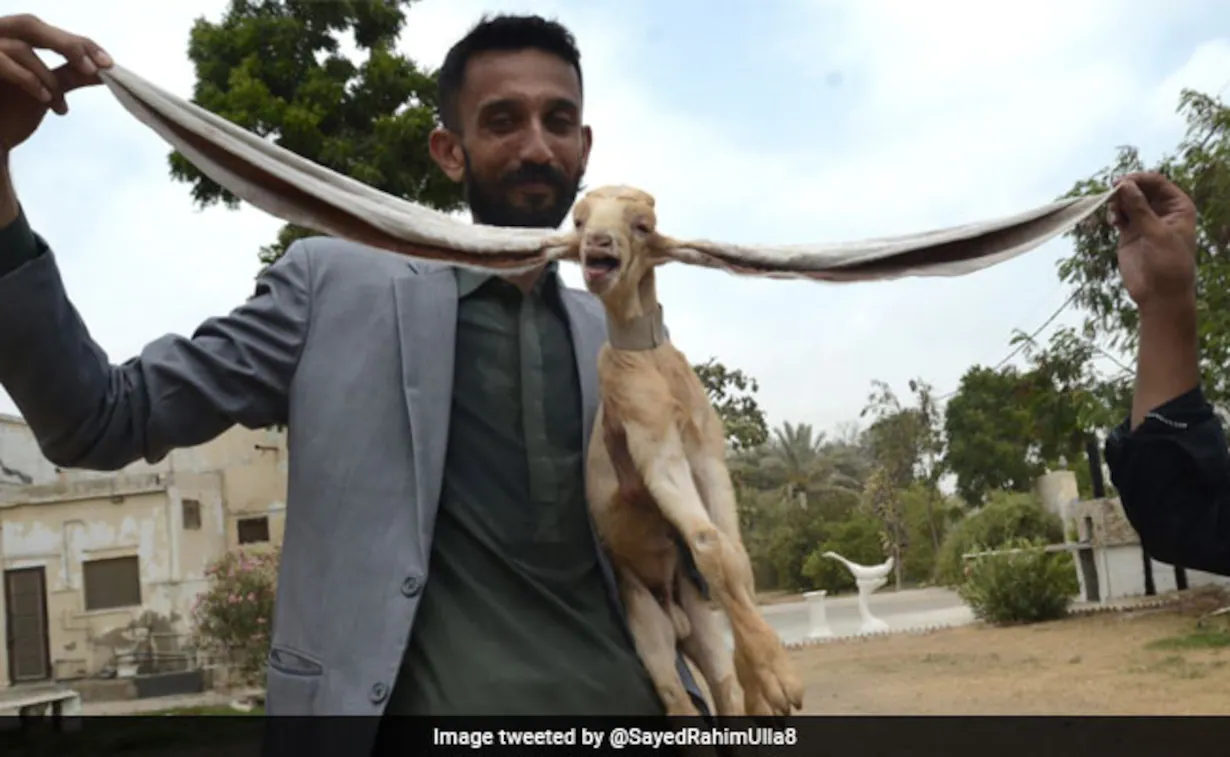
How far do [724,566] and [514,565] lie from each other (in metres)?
0.36

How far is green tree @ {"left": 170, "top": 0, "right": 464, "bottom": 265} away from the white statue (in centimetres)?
771

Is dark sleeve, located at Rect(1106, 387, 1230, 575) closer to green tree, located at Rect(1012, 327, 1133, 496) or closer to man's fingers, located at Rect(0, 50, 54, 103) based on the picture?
man's fingers, located at Rect(0, 50, 54, 103)

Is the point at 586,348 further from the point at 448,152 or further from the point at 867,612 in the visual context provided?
the point at 867,612

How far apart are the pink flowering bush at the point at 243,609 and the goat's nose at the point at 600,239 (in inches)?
478

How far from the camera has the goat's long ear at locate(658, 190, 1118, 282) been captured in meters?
1.52

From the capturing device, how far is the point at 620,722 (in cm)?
160

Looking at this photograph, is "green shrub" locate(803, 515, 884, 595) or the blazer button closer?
the blazer button

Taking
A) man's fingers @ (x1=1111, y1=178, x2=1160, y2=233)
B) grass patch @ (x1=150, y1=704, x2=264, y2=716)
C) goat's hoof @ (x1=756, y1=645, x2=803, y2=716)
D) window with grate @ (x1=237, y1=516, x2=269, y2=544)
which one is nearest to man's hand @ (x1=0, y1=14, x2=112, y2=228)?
goat's hoof @ (x1=756, y1=645, x2=803, y2=716)

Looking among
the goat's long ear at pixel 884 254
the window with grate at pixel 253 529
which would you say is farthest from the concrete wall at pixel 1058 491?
the goat's long ear at pixel 884 254

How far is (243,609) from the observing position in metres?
13.1

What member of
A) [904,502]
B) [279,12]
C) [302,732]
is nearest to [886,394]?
[904,502]

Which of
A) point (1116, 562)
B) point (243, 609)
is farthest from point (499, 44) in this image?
point (1116, 562)

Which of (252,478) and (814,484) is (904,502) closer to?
(814,484)

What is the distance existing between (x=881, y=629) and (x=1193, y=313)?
14.4 meters
